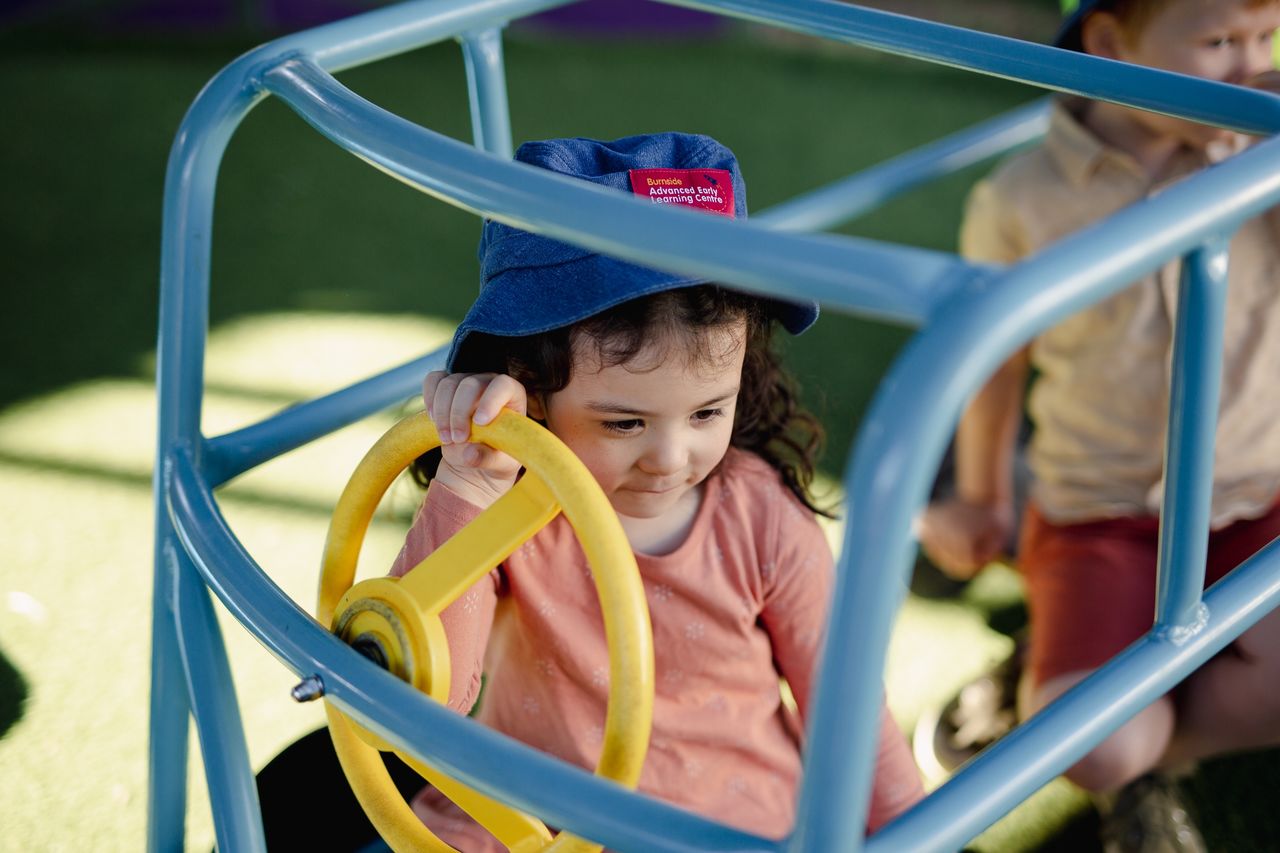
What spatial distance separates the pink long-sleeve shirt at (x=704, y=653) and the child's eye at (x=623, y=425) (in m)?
0.15

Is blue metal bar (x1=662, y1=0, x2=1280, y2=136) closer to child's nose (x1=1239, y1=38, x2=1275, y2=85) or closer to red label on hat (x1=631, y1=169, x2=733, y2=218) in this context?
red label on hat (x1=631, y1=169, x2=733, y2=218)

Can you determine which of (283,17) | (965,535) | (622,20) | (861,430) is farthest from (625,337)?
(283,17)

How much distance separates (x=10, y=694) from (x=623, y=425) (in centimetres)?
87

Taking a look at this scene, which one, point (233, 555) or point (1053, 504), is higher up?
point (1053, 504)

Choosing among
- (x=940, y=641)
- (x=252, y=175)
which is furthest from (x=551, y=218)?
(x=252, y=175)

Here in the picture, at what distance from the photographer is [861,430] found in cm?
78

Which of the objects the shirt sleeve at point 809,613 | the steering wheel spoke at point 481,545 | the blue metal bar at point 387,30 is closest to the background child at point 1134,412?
the shirt sleeve at point 809,613

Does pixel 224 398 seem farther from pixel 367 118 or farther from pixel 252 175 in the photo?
pixel 367 118

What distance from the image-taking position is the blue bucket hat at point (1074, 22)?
132 cm

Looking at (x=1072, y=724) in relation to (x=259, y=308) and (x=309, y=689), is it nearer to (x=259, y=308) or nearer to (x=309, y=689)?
(x=309, y=689)

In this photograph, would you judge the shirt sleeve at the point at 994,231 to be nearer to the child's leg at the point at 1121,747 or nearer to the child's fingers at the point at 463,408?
the child's leg at the point at 1121,747

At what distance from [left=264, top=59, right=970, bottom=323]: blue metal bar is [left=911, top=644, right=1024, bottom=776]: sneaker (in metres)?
0.91

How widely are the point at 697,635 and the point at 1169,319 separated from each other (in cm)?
68

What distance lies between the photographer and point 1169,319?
1.38 meters
